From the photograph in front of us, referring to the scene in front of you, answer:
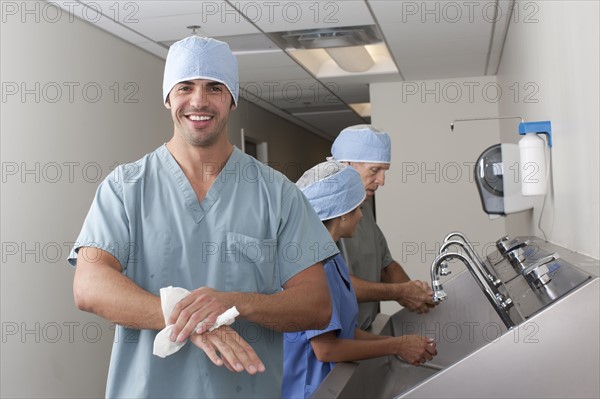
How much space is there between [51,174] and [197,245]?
2270 mm

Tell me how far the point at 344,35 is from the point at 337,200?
2.52 meters

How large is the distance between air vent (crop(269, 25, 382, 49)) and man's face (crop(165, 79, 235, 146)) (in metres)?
2.77

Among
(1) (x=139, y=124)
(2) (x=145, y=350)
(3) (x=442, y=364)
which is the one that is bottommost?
(3) (x=442, y=364)

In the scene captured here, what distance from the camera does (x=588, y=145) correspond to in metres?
1.61

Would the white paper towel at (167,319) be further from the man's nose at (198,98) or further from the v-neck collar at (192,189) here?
the man's nose at (198,98)

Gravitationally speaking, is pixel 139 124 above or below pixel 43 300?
above

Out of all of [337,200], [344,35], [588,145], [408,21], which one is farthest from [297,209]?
Answer: [344,35]

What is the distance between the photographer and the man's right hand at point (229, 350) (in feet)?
3.69

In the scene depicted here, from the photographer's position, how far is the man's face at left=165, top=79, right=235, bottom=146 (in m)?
1.34

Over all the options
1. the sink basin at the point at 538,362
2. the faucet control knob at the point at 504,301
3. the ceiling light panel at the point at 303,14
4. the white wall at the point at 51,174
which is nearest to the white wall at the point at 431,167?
the ceiling light panel at the point at 303,14

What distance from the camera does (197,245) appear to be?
1.36 m

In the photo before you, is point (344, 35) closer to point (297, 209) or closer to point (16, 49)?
point (16, 49)

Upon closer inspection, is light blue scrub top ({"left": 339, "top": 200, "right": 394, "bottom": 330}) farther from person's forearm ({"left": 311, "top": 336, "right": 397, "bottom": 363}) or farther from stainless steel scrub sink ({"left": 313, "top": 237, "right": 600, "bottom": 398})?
stainless steel scrub sink ({"left": 313, "top": 237, "right": 600, "bottom": 398})

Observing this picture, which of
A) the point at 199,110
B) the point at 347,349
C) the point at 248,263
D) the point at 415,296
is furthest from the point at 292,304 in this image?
Answer: the point at 415,296
